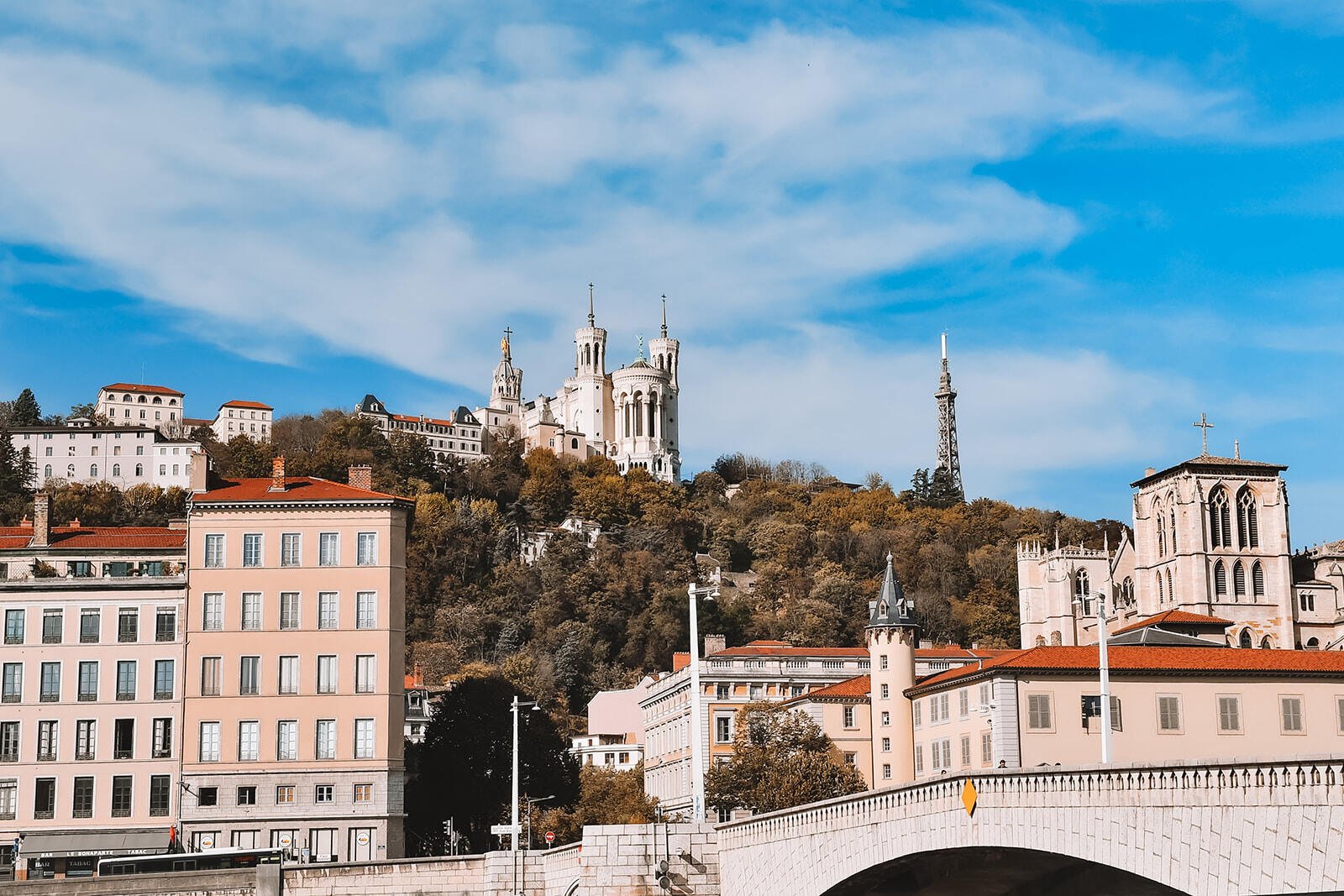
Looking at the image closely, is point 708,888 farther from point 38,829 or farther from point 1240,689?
point 38,829

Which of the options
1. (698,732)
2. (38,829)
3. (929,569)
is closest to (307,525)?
(38,829)

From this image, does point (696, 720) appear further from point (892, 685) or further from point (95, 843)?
point (892, 685)

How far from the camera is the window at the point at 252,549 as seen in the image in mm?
64812

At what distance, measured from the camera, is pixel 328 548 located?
2557 inches

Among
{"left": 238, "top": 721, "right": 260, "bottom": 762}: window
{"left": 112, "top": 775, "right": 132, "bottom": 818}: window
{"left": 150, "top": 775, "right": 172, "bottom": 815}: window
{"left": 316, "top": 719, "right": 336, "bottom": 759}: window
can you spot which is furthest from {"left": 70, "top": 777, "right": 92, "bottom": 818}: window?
{"left": 316, "top": 719, "right": 336, "bottom": 759}: window

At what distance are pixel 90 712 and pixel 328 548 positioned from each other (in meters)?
10.3

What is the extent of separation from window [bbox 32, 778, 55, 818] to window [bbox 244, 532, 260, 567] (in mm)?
9013

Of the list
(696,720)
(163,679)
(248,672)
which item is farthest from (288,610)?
(696,720)

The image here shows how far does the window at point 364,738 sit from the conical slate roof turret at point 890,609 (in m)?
21.4

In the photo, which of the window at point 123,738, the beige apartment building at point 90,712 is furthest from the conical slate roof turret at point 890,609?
the window at point 123,738

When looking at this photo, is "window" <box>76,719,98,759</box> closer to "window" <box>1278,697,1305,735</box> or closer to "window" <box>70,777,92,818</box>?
"window" <box>70,777,92,818</box>

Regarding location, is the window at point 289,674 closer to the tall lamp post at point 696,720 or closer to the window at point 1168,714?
the tall lamp post at point 696,720

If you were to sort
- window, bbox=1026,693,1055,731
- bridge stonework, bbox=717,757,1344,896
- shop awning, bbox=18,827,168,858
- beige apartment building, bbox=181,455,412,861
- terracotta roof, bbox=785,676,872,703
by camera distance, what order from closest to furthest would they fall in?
bridge stonework, bbox=717,757,1344,896, window, bbox=1026,693,1055,731, shop awning, bbox=18,827,168,858, beige apartment building, bbox=181,455,412,861, terracotta roof, bbox=785,676,872,703

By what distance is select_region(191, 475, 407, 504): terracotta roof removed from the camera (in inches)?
2564
